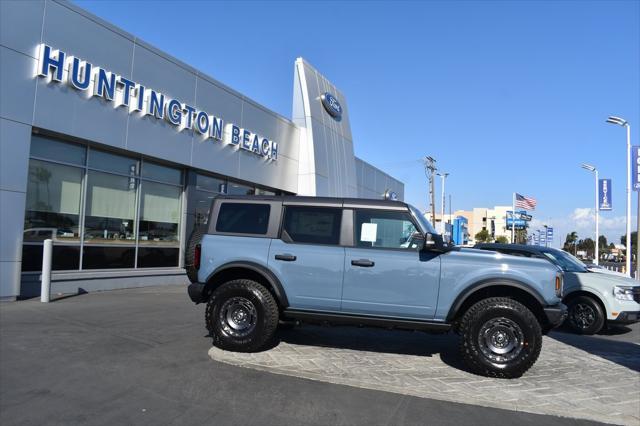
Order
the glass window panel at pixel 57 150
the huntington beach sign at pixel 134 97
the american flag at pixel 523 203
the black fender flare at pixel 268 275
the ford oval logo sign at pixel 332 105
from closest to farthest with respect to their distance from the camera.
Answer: the black fender flare at pixel 268 275 < the huntington beach sign at pixel 134 97 < the glass window panel at pixel 57 150 < the ford oval logo sign at pixel 332 105 < the american flag at pixel 523 203

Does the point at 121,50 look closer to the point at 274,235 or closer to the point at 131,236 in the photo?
the point at 131,236

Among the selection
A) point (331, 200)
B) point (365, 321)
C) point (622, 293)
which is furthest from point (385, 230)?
point (622, 293)

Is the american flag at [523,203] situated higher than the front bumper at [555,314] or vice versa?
the american flag at [523,203]

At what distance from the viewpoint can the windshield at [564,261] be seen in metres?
9.46

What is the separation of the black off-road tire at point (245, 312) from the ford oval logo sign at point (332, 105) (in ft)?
53.1

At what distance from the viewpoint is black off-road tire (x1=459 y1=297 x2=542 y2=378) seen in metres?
5.40

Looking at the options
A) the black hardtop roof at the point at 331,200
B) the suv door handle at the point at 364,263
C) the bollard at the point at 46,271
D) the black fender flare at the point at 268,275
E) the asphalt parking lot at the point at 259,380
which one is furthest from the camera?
the bollard at the point at 46,271

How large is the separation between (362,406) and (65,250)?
952cm

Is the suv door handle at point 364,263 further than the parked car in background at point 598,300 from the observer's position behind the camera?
No

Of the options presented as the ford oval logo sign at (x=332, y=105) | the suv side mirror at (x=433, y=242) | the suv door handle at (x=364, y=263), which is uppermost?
the ford oval logo sign at (x=332, y=105)

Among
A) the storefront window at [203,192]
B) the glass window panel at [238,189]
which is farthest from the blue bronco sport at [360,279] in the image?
the glass window panel at [238,189]

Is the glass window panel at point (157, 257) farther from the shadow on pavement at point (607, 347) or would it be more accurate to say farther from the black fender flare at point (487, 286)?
the shadow on pavement at point (607, 347)

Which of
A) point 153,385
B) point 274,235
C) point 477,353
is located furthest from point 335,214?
→ point 153,385

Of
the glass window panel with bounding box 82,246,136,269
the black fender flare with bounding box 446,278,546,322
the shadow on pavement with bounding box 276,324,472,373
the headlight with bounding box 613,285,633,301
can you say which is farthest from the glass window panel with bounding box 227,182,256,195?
the black fender flare with bounding box 446,278,546,322
